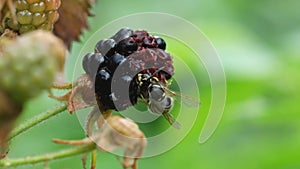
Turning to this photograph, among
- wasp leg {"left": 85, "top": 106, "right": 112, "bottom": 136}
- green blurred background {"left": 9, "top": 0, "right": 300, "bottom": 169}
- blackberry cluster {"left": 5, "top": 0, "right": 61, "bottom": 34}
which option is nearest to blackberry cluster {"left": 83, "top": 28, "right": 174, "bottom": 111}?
wasp leg {"left": 85, "top": 106, "right": 112, "bottom": 136}

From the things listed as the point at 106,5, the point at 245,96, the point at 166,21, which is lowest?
the point at 106,5

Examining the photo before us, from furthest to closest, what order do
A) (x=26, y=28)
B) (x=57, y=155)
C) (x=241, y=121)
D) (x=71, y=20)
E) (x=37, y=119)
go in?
(x=241, y=121), (x=71, y=20), (x=26, y=28), (x=37, y=119), (x=57, y=155)

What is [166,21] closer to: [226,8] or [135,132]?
[226,8]

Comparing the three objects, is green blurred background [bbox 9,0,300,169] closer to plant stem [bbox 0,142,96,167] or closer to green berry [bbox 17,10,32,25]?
green berry [bbox 17,10,32,25]

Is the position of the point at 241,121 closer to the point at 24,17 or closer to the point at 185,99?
the point at 185,99

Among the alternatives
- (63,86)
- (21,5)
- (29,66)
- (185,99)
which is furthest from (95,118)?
(29,66)

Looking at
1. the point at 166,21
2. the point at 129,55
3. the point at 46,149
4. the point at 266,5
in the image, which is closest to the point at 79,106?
the point at 129,55
